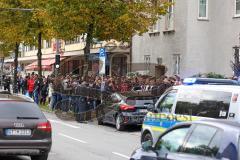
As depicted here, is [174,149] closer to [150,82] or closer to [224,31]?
[150,82]

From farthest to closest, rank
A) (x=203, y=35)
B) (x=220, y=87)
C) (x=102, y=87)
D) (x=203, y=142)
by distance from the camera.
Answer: (x=203, y=35)
(x=102, y=87)
(x=220, y=87)
(x=203, y=142)

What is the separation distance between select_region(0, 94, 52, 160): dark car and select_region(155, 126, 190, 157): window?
474 centimetres

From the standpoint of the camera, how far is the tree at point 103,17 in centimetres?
2828

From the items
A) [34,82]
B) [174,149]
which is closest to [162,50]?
[34,82]

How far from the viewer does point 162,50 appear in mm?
35719

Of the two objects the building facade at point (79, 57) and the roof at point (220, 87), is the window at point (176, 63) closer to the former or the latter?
the building facade at point (79, 57)

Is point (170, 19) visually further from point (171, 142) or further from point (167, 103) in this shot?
point (171, 142)

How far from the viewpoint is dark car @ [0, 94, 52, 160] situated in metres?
11.9

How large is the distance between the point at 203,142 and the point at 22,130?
5.90 meters

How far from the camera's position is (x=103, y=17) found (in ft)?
A: 94.6

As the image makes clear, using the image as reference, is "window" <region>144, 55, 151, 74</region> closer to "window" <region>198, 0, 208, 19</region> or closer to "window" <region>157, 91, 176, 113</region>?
"window" <region>198, 0, 208, 19</region>

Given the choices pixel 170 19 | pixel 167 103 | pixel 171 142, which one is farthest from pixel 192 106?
pixel 170 19

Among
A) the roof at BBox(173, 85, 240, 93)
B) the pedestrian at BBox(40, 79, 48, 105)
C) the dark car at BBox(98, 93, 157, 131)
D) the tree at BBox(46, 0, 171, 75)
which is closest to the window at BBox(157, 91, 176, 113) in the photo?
the roof at BBox(173, 85, 240, 93)

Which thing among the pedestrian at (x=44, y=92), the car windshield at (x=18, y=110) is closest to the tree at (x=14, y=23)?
the pedestrian at (x=44, y=92)
